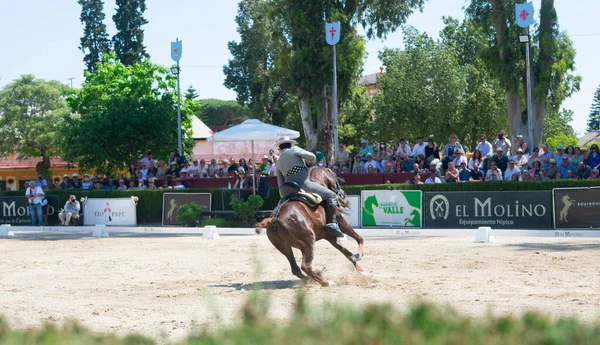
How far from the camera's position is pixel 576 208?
2264 cm

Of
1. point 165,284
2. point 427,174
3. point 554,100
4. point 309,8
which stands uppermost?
point 309,8

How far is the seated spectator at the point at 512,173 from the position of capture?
2416 centimetres

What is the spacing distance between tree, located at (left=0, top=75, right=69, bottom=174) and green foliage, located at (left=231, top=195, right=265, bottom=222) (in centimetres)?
4454

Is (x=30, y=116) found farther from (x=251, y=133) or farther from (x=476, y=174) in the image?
(x=476, y=174)

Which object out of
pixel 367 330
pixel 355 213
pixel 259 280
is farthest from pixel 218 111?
pixel 367 330

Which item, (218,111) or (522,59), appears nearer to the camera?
(522,59)

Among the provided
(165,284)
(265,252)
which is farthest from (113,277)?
(265,252)

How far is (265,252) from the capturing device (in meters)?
18.9

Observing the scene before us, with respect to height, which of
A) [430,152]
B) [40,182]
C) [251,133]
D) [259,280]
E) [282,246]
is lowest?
[259,280]

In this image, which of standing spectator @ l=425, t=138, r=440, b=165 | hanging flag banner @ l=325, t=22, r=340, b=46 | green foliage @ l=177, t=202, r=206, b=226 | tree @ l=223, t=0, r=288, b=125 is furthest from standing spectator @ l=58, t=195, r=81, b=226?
tree @ l=223, t=0, r=288, b=125

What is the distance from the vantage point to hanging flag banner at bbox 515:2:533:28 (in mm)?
29094

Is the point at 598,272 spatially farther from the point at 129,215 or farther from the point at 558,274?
the point at 129,215

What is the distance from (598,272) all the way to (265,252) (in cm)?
769

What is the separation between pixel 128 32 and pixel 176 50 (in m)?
30.9
